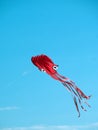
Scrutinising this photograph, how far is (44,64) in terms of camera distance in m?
5.04

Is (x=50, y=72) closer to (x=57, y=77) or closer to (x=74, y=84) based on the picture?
(x=57, y=77)

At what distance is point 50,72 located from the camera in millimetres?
4895

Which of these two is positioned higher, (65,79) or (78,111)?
(65,79)

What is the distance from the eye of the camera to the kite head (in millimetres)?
4871

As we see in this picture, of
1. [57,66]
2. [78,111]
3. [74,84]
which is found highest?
[57,66]

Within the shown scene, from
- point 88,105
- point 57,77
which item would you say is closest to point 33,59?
point 57,77

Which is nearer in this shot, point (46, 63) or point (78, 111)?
point (78, 111)

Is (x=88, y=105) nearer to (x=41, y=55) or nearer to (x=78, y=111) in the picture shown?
(x=78, y=111)

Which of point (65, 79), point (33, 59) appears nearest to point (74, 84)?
point (65, 79)

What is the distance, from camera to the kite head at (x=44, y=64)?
4.87m

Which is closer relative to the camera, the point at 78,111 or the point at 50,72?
the point at 78,111

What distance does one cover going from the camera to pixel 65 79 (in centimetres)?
470

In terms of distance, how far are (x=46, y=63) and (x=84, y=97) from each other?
3.01ft

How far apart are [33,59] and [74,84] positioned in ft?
2.69
